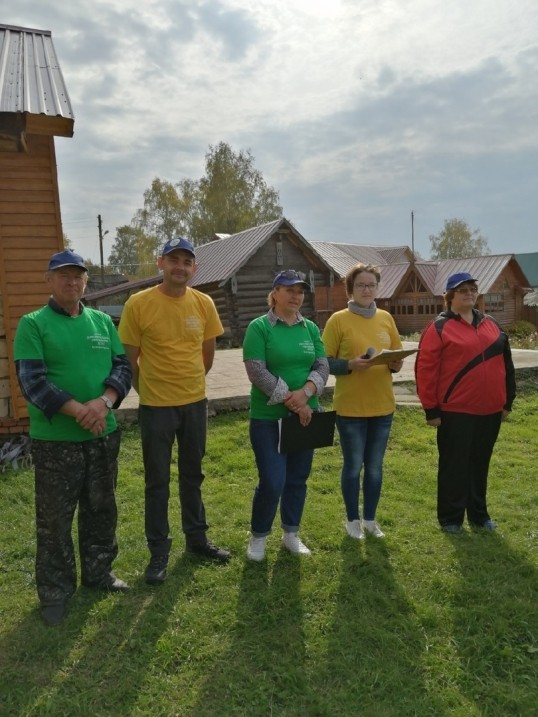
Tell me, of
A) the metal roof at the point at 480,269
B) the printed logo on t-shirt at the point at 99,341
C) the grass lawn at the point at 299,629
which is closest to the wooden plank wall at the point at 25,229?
the grass lawn at the point at 299,629

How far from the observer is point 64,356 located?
2975 mm

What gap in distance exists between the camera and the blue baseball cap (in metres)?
2.97

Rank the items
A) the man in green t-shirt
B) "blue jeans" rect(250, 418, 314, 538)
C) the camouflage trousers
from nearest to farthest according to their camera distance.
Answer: the man in green t-shirt, the camouflage trousers, "blue jeans" rect(250, 418, 314, 538)

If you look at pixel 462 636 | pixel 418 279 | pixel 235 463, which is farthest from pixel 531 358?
pixel 418 279

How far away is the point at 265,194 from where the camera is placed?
1467 inches

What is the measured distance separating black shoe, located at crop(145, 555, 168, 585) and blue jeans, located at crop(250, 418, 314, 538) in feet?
2.02

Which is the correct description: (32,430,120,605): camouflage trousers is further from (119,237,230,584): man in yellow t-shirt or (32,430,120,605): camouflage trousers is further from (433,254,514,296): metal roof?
(433,254,514,296): metal roof

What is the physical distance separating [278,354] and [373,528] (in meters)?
1.61

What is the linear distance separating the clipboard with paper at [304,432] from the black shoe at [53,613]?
1.51 m

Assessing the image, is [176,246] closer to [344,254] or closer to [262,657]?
[262,657]

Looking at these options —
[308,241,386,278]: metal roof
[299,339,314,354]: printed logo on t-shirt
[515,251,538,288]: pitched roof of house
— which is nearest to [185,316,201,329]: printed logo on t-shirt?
[299,339,314,354]: printed logo on t-shirt

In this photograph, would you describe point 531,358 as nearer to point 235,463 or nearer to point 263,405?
point 235,463

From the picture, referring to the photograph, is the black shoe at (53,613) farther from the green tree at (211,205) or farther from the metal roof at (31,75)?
the green tree at (211,205)

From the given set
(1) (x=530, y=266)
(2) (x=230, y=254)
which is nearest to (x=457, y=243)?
(1) (x=530, y=266)
